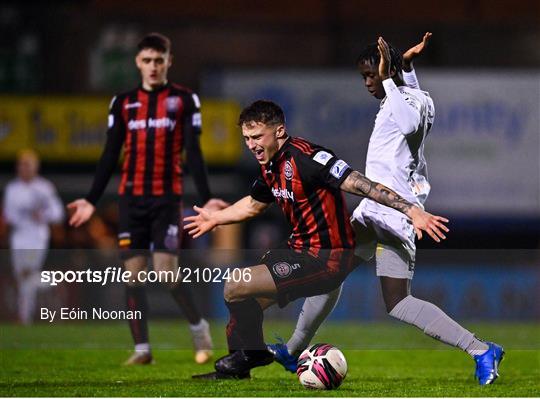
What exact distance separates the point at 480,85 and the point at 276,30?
4.15 m

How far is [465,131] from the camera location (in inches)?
747

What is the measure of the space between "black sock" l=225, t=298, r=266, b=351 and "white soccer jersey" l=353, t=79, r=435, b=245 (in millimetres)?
848

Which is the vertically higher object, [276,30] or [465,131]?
[276,30]

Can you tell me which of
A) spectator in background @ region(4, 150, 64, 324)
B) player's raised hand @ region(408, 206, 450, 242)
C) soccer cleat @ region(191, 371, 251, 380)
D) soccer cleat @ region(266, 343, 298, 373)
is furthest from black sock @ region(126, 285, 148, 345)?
spectator in background @ region(4, 150, 64, 324)

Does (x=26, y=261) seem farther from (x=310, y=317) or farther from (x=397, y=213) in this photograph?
(x=397, y=213)

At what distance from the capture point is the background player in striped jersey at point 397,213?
706 cm

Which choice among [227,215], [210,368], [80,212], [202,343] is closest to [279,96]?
[202,343]

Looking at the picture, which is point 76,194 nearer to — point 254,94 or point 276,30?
point 254,94

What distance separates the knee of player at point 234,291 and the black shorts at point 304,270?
19cm

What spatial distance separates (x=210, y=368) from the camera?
27.8ft


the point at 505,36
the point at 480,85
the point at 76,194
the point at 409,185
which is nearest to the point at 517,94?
the point at 480,85

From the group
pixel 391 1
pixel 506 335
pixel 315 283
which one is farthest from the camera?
pixel 391 1

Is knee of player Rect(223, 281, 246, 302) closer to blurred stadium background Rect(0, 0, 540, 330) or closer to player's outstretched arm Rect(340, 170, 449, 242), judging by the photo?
player's outstretched arm Rect(340, 170, 449, 242)

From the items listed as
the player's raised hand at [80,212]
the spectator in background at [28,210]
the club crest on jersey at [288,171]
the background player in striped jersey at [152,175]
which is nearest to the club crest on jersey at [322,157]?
the club crest on jersey at [288,171]
